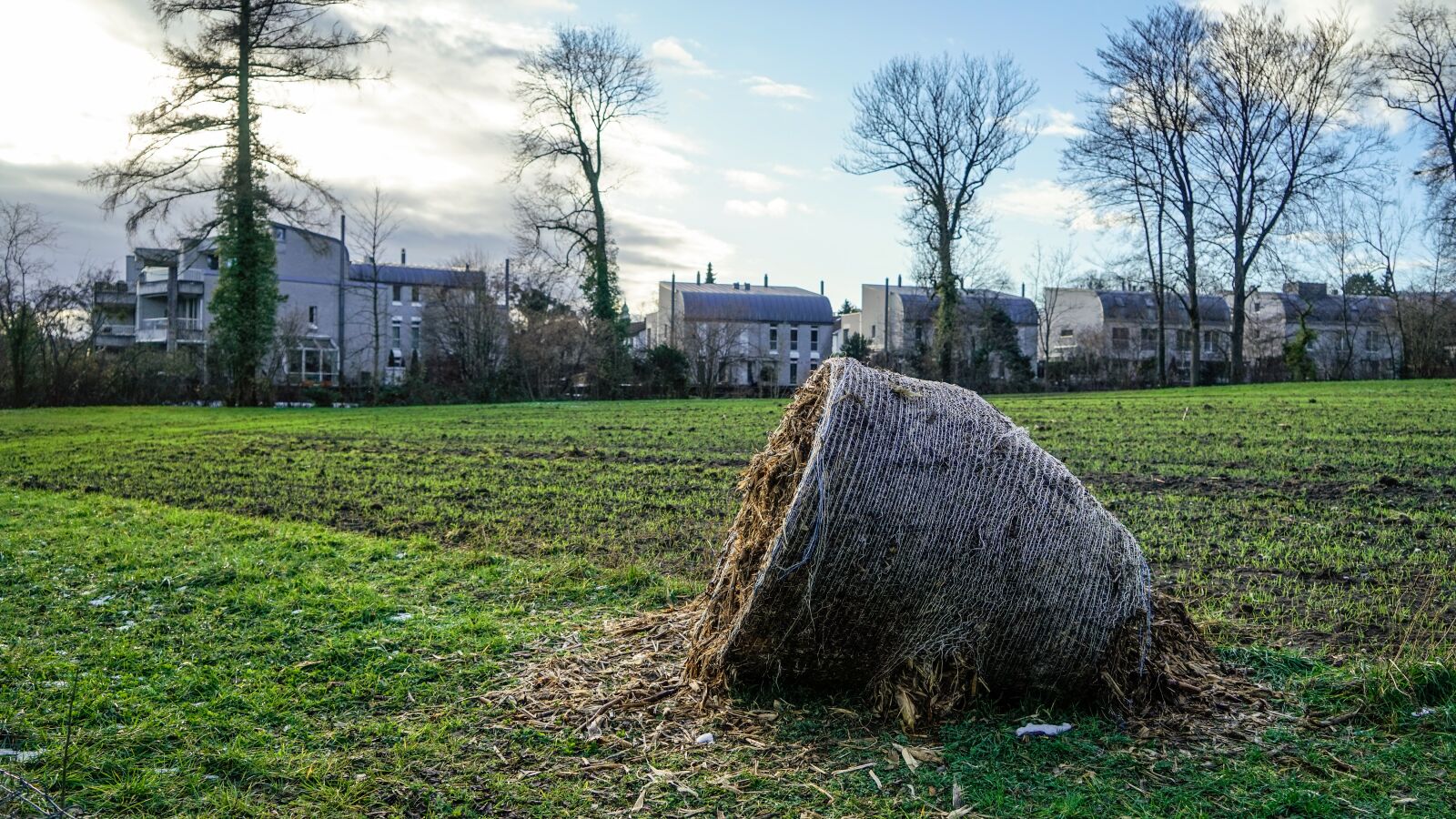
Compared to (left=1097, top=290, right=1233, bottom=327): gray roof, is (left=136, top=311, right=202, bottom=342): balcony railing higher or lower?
lower

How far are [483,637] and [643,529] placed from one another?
3.99 metres

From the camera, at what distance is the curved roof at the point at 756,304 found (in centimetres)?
7931

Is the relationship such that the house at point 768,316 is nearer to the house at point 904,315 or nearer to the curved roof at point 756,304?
the curved roof at point 756,304

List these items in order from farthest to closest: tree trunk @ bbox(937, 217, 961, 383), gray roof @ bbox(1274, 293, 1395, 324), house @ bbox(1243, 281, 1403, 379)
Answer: gray roof @ bbox(1274, 293, 1395, 324)
house @ bbox(1243, 281, 1403, 379)
tree trunk @ bbox(937, 217, 961, 383)

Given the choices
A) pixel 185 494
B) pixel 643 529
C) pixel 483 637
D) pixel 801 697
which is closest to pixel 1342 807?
pixel 801 697

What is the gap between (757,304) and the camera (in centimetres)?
8262

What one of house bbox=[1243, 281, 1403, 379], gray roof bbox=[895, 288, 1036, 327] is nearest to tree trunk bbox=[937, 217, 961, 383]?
gray roof bbox=[895, 288, 1036, 327]

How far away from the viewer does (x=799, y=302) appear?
275ft

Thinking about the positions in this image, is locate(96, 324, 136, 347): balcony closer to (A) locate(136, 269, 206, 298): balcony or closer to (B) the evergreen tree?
(A) locate(136, 269, 206, 298): balcony

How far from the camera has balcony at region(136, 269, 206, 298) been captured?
6406cm

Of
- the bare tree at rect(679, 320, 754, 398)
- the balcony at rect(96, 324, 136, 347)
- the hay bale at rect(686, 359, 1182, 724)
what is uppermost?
the balcony at rect(96, 324, 136, 347)

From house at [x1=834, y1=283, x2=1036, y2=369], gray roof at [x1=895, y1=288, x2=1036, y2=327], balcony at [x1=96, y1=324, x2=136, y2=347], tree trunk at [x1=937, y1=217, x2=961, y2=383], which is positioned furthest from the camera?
house at [x1=834, y1=283, x2=1036, y2=369]

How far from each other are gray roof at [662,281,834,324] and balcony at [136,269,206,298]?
1357 inches

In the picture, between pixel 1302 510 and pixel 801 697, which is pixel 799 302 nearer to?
pixel 1302 510
